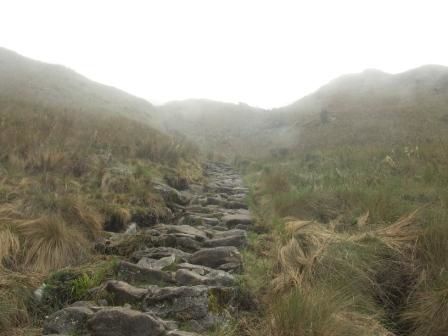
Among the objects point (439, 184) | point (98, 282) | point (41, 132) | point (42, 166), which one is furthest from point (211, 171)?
point (98, 282)

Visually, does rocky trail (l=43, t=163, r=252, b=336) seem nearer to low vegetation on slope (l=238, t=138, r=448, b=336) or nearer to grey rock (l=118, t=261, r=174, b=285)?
grey rock (l=118, t=261, r=174, b=285)

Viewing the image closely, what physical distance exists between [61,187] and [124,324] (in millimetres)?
3694

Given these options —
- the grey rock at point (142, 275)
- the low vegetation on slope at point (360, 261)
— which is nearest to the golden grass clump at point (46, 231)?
the grey rock at point (142, 275)

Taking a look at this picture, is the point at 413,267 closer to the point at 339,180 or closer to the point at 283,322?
the point at 283,322

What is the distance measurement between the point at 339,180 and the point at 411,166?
1504 mm

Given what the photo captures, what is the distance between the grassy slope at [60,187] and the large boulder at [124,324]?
2.05 ft

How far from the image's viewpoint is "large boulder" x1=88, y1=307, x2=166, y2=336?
264cm

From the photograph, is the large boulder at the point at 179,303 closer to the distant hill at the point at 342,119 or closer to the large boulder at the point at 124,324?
the large boulder at the point at 124,324

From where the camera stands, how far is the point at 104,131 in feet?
34.3

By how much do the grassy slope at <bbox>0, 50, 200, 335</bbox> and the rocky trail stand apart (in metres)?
0.42

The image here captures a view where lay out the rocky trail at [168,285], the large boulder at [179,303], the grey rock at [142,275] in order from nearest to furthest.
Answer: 1. the rocky trail at [168,285]
2. the large boulder at [179,303]
3. the grey rock at [142,275]

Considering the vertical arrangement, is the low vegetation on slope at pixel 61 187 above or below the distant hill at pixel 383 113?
below

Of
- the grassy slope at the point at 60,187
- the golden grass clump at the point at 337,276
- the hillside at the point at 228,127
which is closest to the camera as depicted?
the golden grass clump at the point at 337,276

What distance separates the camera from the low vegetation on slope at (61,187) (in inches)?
155
